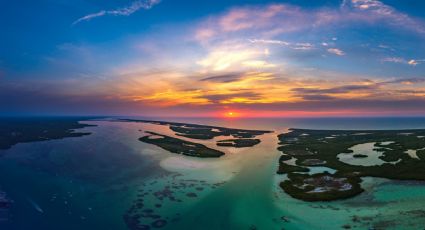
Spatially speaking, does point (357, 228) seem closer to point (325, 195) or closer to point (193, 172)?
point (325, 195)

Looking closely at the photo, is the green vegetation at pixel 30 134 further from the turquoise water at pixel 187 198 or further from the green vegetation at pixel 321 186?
the green vegetation at pixel 321 186

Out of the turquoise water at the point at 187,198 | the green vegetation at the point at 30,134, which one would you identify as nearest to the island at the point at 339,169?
the turquoise water at the point at 187,198

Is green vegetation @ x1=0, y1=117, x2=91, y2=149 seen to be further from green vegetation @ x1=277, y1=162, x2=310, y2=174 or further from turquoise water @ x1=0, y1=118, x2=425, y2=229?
green vegetation @ x1=277, y1=162, x2=310, y2=174

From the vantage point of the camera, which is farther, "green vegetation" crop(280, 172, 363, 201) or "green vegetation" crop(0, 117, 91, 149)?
"green vegetation" crop(0, 117, 91, 149)

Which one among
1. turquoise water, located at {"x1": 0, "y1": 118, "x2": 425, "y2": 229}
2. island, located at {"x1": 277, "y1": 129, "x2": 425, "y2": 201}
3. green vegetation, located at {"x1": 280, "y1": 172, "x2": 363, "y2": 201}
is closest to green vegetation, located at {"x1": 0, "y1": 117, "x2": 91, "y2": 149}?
turquoise water, located at {"x1": 0, "y1": 118, "x2": 425, "y2": 229}

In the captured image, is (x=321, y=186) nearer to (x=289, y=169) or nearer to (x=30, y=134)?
(x=289, y=169)

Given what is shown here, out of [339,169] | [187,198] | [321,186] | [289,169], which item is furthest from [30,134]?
[321,186]

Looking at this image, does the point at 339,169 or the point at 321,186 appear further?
the point at 339,169

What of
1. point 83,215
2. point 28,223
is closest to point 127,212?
point 83,215
